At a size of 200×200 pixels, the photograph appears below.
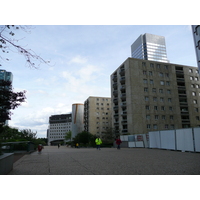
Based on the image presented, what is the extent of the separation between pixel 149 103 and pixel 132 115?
6178 mm

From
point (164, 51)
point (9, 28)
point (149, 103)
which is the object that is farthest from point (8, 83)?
point (164, 51)

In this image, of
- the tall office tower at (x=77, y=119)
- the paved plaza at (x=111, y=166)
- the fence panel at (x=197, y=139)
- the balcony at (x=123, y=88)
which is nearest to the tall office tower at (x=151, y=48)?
the tall office tower at (x=77, y=119)

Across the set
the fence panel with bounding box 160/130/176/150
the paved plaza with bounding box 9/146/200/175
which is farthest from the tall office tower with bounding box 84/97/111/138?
the paved plaza with bounding box 9/146/200/175

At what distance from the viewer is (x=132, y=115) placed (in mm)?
48688

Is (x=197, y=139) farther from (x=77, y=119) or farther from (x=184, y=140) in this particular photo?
(x=77, y=119)

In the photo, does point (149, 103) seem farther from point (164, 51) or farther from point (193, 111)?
point (164, 51)

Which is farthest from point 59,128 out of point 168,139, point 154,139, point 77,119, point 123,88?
point 168,139

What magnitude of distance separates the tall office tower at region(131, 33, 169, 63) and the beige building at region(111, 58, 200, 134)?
88.5 metres

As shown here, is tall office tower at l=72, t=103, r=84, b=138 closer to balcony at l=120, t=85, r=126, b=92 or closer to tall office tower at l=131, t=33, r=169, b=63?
balcony at l=120, t=85, r=126, b=92

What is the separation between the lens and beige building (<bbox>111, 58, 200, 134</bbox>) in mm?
49375

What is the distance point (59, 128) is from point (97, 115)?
81.2 m

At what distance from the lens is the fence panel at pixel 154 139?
1930 centimetres

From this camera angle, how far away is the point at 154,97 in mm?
51562

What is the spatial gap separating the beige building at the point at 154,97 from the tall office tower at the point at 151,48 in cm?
8847
